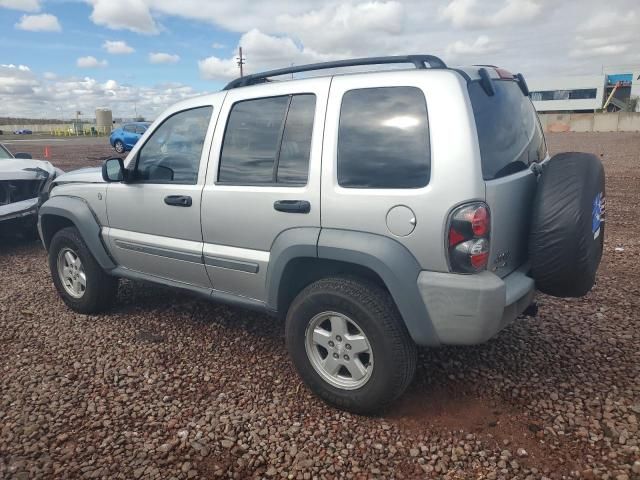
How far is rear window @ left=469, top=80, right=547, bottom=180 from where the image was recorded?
2588 millimetres

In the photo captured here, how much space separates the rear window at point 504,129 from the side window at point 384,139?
30 cm

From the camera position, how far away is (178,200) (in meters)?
3.54

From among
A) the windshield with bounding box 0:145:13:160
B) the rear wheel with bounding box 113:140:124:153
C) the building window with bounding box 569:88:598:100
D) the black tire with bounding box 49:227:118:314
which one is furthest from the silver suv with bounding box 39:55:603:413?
the building window with bounding box 569:88:598:100

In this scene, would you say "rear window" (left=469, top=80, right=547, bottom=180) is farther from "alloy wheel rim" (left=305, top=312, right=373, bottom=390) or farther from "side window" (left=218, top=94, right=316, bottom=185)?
"alloy wheel rim" (left=305, top=312, right=373, bottom=390)

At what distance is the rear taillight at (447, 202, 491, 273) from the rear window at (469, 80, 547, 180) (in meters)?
0.21

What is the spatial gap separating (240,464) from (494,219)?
5.94ft

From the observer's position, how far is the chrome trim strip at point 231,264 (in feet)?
10.6

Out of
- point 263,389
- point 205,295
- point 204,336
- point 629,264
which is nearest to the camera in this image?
point 263,389

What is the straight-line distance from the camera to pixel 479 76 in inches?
108

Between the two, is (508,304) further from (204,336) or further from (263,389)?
(204,336)

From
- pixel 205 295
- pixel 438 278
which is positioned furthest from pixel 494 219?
pixel 205 295

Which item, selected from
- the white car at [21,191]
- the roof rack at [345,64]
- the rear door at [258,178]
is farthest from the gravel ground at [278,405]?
the white car at [21,191]

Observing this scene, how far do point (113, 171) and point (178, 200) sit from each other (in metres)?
0.82

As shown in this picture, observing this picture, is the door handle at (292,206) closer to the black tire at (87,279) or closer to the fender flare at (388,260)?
the fender flare at (388,260)
